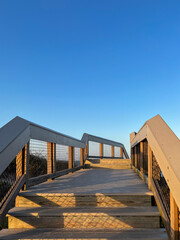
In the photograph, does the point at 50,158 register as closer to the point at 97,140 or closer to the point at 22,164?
the point at 22,164

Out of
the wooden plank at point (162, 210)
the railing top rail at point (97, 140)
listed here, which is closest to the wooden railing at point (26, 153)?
the wooden plank at point (162, 210)

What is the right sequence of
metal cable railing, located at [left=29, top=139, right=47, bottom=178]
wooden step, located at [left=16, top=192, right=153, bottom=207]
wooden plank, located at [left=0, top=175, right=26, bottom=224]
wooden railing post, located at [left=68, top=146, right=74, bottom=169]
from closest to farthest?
wooden plank, located at [left=0, top=175, right=26, bottom=224] → wooden step, located at [left=16, top=192, right=153, bottom=207] → metal cable railing, located at [left=29, top=139, right=47, bottom=178] → wooden railing post, located at [left=68, top=146, right=74, bottom=169]

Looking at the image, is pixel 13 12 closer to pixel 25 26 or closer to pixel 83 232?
pixel 25 26

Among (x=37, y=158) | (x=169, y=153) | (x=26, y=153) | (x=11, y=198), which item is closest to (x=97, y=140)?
(x=37, y=158)

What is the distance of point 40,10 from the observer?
6875 mm

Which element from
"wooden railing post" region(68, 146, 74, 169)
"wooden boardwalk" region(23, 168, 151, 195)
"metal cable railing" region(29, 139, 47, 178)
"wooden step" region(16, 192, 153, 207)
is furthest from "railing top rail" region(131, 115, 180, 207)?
"wooden railing post" region(68, 146, 74, 169)

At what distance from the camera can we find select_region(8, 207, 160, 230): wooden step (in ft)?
6.77

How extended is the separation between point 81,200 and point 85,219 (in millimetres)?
332

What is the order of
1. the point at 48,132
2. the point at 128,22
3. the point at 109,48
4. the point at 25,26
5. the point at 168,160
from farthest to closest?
the point at 109,48 < the point at 128,22 < the point at 25,26 < the point at 48,132 < the point at 168,160

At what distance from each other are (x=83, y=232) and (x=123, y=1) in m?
6.96

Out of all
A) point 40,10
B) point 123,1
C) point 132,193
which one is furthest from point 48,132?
point 123,1

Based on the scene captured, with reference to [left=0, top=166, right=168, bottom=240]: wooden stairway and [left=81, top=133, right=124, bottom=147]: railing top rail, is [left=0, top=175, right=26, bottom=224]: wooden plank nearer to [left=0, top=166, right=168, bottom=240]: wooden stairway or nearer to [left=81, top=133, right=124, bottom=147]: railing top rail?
[left=0, top=166, right=168, bottom=240]: wooden stairway

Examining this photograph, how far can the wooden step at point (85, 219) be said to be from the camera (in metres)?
2.06

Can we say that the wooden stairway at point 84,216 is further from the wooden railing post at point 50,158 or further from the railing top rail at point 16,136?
the wooden railing post at point 50,158
